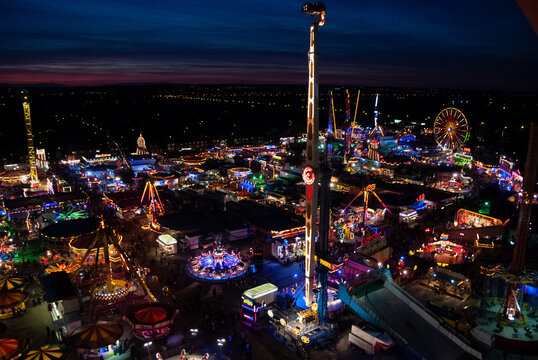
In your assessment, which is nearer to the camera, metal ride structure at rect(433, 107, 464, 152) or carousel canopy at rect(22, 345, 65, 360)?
carousel canopy at rect(22, 345, 65, 360)

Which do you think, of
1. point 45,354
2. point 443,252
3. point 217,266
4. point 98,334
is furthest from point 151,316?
point 443,252

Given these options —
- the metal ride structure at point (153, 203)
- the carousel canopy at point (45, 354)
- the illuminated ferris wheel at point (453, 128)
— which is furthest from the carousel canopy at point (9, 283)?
the illuminated ferris wheel at point (453, 128)

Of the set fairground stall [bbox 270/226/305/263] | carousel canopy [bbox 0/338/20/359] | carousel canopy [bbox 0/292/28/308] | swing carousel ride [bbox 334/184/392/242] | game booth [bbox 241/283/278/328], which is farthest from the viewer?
swing carousel ride [bbox 334/184/392/242]

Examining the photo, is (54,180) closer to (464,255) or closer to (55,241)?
(55,241)

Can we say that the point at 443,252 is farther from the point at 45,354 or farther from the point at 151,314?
the point at 45,354

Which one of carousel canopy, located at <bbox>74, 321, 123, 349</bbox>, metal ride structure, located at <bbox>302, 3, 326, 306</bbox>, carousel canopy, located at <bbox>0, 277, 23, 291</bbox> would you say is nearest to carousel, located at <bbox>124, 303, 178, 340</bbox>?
carousel canopy, located at <bbox>74, 321, 123, 349</bbox>

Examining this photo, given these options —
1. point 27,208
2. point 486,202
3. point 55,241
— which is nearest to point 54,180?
point 27,208

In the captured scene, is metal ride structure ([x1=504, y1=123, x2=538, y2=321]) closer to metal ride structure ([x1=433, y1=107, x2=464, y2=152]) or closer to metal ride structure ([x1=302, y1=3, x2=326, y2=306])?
metal ride structure ([x1=302, y1=3, x2=326, y2=306])
